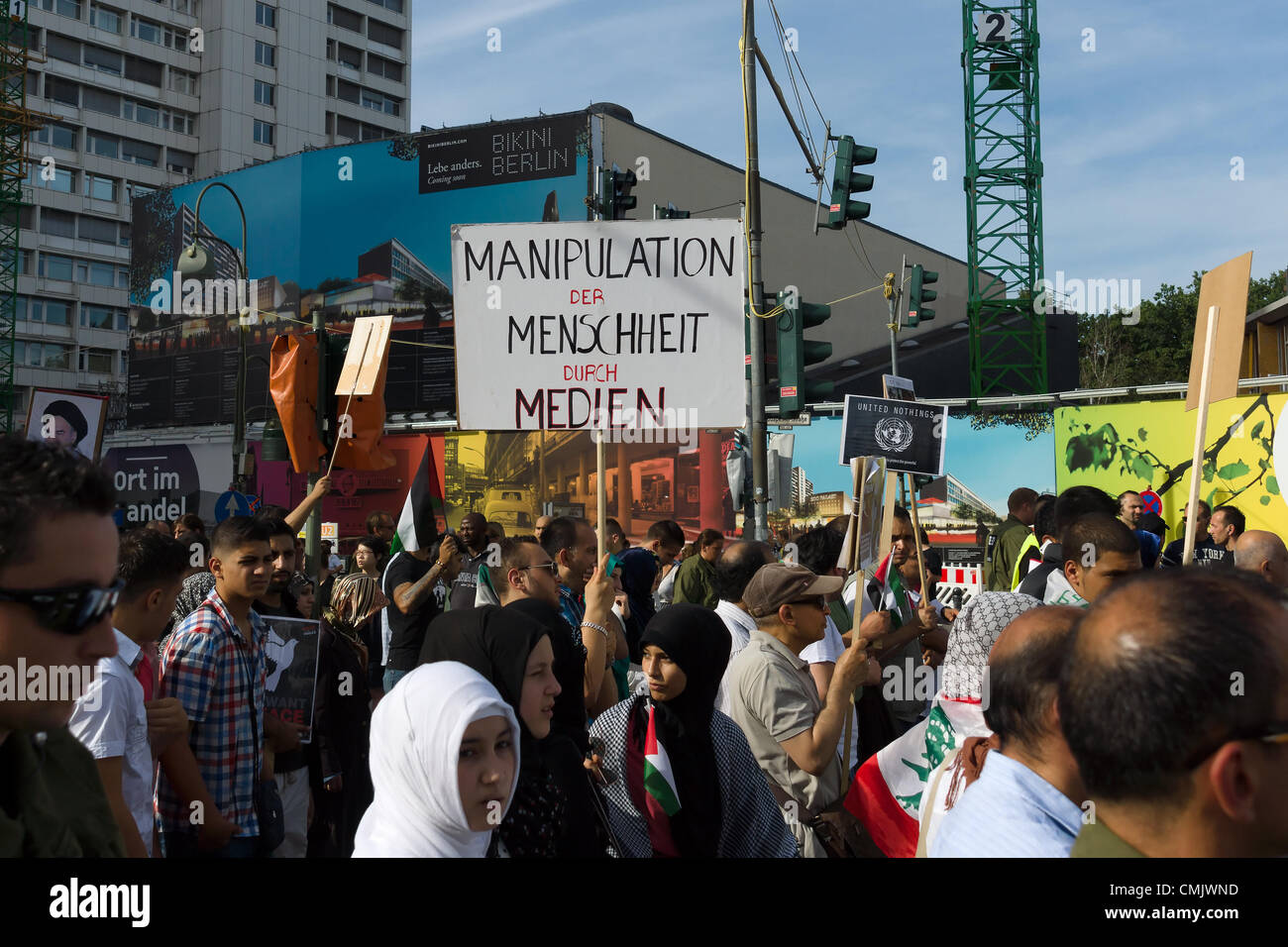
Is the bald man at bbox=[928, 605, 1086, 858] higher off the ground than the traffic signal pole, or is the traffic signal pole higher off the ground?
the traffic signal pole

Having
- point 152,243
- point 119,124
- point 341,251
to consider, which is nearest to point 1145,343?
point 341,251

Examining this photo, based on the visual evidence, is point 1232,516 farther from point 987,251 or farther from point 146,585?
point 987,251

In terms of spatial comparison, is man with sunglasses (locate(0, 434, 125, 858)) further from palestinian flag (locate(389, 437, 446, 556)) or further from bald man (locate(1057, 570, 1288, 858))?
palestinian flag (locate(389, 437, 446, 556))

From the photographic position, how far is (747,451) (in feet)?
36.9

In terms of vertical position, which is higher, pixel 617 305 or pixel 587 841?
pixel 617 305

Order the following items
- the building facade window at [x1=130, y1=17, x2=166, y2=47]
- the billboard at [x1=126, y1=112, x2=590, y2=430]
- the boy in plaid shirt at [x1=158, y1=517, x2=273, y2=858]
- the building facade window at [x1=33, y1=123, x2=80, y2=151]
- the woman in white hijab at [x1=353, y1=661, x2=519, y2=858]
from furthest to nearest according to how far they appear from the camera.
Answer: the building facade window at [x1=130, y1=17, x2=166, y2=47] → the building facade window at [x1=33, y1=123, x2=80, y2=151] → the billboard at [x1=126, y1=112, x2=590, y2=430] → the boy in plaid shirt at [x1=158, y1=517, x2=273, y2=858] → the woman in white hijab at [x1=353, y1=661, x2=519, y2=858]

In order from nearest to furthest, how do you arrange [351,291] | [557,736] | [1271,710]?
[1271,710] → [557,736] → [351,291]

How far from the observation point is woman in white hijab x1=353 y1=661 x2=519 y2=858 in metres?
2.61

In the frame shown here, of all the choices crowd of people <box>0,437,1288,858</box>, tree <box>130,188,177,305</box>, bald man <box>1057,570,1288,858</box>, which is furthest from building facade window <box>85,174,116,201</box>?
bald man <box>1057,570,1288,858</box>

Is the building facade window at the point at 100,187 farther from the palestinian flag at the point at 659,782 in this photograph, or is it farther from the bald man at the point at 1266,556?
the palestinian flag at the point at 659,782

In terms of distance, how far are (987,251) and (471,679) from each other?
104 feet

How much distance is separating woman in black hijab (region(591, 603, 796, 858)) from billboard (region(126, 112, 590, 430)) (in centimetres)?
3009
